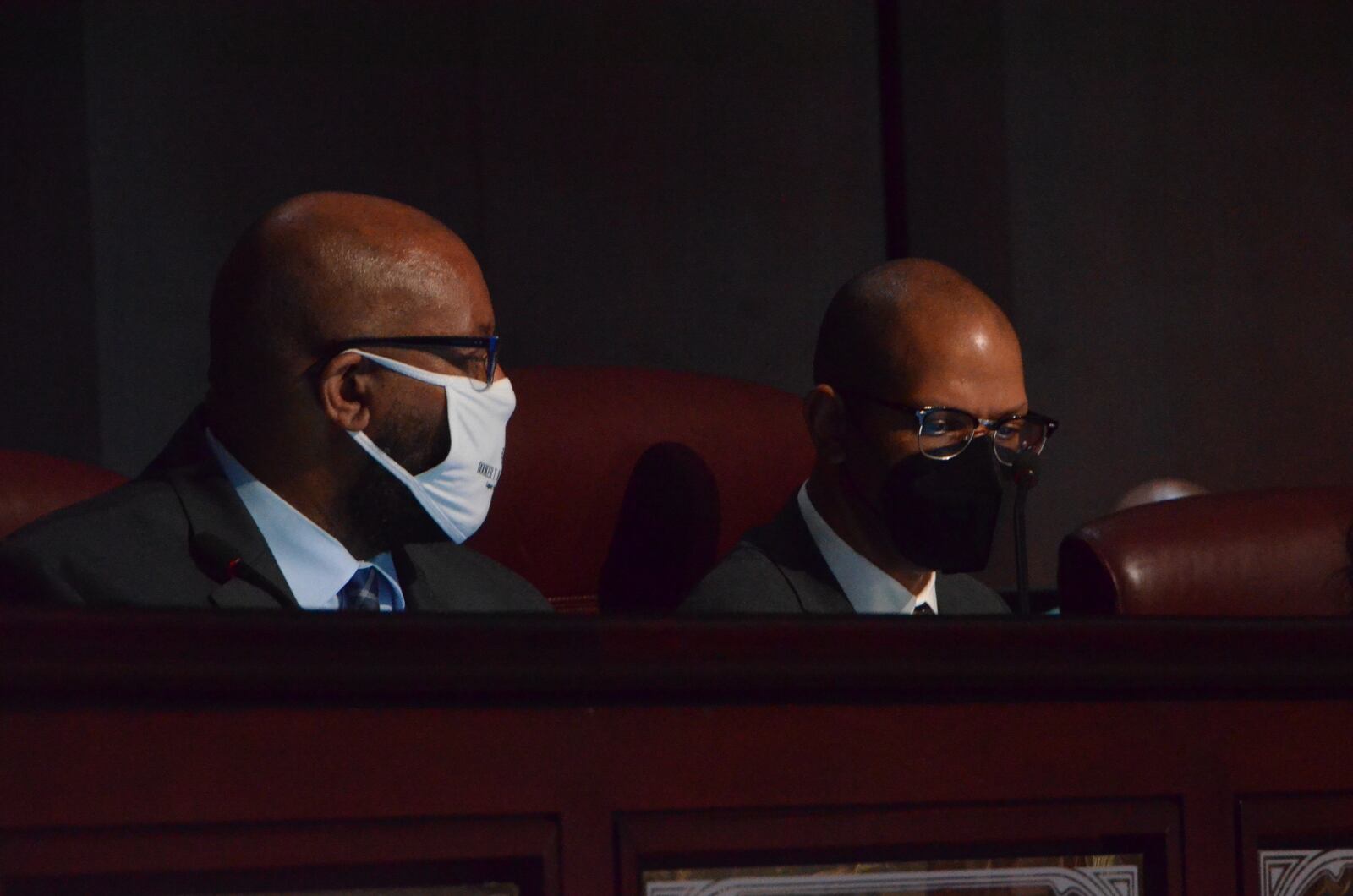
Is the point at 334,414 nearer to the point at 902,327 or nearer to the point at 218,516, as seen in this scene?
the point at 218,516

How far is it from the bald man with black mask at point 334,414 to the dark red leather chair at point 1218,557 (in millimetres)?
606

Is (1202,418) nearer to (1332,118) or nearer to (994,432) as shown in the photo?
(1332,118)

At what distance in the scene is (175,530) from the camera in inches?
51.4

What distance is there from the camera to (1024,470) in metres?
1.61

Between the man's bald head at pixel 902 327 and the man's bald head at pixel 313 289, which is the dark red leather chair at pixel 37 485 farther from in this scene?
the man's bald head at pixel 902 327

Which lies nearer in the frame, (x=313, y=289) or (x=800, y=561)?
(x=313, y=289)

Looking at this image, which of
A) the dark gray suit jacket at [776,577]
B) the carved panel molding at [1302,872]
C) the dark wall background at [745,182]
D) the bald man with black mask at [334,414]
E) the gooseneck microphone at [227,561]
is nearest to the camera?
the carved panel molding at [1302,872]

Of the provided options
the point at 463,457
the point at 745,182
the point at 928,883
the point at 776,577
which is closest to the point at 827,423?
the point at 776,577

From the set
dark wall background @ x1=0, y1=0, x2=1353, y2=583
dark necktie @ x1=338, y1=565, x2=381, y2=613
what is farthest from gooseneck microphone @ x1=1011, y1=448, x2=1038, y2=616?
dark wall background @ x1=0, y1=0, x2=1353, y2=583

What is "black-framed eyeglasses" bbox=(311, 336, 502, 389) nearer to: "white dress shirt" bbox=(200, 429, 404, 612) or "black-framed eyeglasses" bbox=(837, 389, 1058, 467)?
"white dress shirt" bbox=(200, 429, 404, 612)

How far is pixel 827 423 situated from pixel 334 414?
0.53 meters

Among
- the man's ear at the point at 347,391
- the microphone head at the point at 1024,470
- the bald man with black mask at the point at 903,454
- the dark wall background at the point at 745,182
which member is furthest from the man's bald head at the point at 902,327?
the dark wall background at the point at 745,182

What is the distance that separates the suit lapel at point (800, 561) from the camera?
5.09 ft

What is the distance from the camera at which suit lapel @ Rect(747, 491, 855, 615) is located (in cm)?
155
